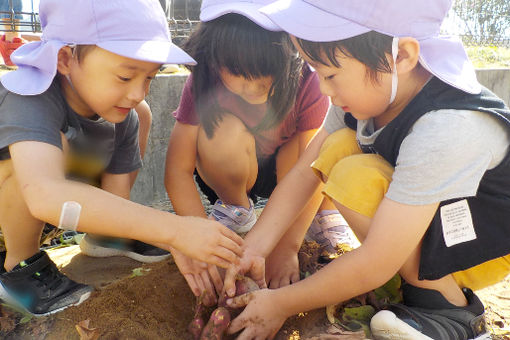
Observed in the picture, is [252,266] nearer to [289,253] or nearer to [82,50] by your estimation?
[289,253]

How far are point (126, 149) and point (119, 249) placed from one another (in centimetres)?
44

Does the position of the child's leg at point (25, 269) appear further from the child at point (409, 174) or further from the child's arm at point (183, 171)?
the child at point (409, 174)

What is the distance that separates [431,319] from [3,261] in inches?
59.4

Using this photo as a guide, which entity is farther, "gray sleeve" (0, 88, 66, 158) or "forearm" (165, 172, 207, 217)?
"forearm" (165, 172, 207, 217)

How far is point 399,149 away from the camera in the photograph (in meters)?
1.46

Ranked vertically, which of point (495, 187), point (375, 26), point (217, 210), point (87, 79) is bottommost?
point (217, 210)

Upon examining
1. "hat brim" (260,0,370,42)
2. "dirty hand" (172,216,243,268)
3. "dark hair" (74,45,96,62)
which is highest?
"hat brim" (260,0,370,42)

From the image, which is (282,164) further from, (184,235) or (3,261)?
(3,261)

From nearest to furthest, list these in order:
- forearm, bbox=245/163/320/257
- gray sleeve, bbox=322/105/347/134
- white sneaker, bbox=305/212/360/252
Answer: forearm, bbox=245/163/320/257 → gray sleeve, bbox=322/105/347/134 → white sneaker, bbox=305/212/360/252

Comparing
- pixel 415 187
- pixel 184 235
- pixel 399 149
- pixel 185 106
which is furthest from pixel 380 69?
pixel 185 106

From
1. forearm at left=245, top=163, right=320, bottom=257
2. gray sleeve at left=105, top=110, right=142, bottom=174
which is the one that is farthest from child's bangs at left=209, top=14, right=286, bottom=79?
gray sleeve at left=105, top=110, right=142, bottom=174

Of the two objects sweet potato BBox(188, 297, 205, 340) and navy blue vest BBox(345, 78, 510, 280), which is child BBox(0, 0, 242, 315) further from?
navy blue vest BBox(345, 78, 510, 280)

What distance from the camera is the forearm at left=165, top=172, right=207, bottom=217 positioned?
2049 mm

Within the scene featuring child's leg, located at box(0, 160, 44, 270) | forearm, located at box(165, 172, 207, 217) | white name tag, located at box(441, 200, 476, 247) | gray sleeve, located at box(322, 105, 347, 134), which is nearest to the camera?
white name tag, located at box(441, 200, 476, 247)
